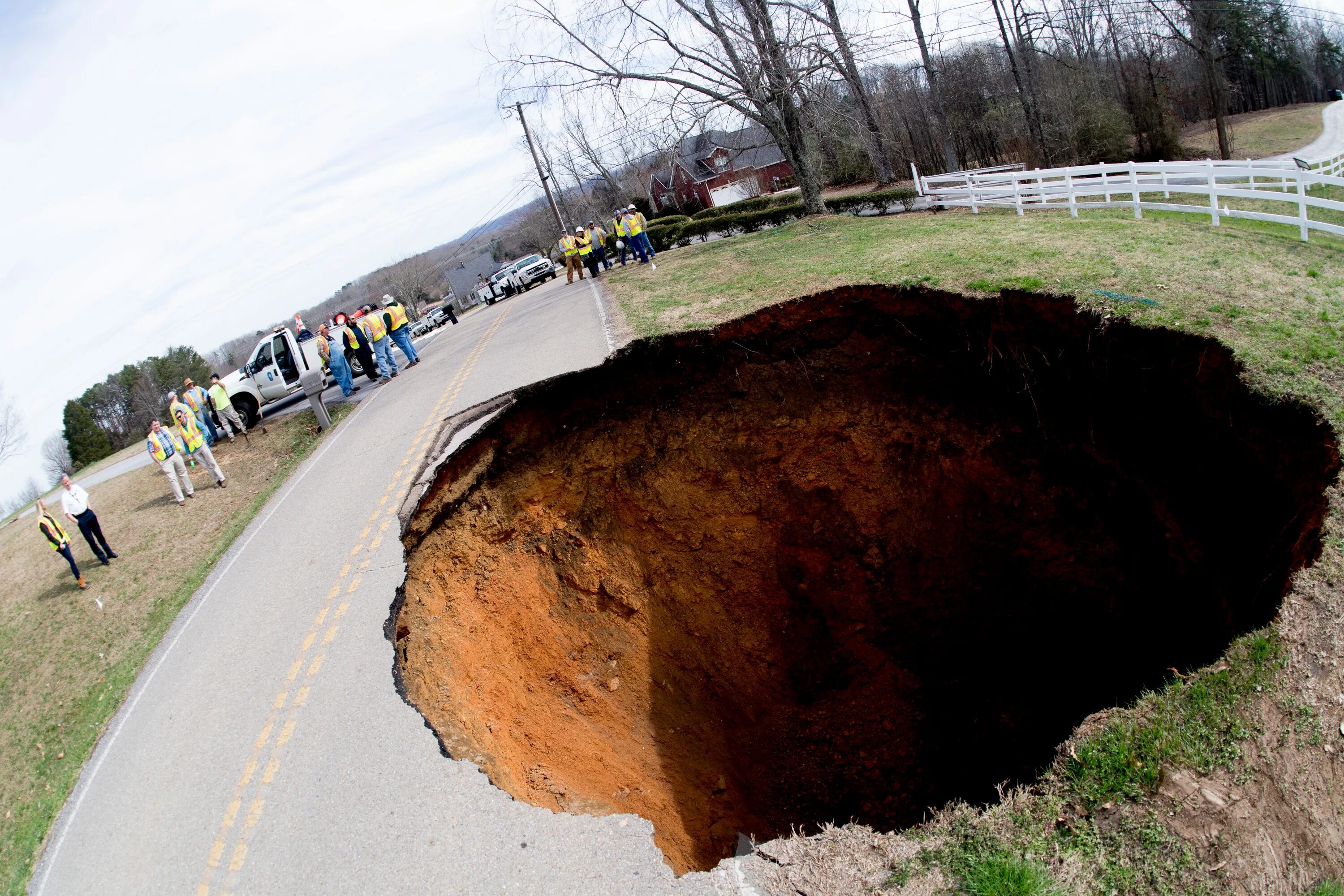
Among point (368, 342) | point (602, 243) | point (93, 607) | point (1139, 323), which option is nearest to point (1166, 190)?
point (1139, 323)

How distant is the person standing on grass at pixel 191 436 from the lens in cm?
1402

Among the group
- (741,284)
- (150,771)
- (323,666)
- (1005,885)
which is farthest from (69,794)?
(741,284)

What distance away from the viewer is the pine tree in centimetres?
4728

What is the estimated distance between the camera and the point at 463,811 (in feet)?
14.8

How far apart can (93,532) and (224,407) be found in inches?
231

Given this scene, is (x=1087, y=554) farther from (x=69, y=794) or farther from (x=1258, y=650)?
(x=69, y=794)

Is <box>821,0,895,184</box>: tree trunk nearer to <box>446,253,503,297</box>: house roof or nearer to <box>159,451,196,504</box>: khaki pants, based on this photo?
<box>159,451,196,504</box>: khaki pants

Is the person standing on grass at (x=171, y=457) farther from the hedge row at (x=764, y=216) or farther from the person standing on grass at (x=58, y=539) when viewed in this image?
the hedge row at (x=764, y=216)

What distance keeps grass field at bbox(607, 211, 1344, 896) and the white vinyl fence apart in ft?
1.23

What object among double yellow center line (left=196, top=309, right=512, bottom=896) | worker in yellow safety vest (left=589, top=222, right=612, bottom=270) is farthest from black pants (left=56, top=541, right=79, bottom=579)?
worker in yellow safety vest (left=589, top=222, right=612, bottom=270)

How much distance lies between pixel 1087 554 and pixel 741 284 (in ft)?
24.9

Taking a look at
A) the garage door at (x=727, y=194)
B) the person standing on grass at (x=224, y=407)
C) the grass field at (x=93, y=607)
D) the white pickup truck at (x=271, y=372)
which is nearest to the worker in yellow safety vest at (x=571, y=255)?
the white pickup truck at (x=271, y=372)

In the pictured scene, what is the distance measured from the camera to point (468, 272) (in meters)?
78.7

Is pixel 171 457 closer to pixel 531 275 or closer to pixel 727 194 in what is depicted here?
pixel 531 275
